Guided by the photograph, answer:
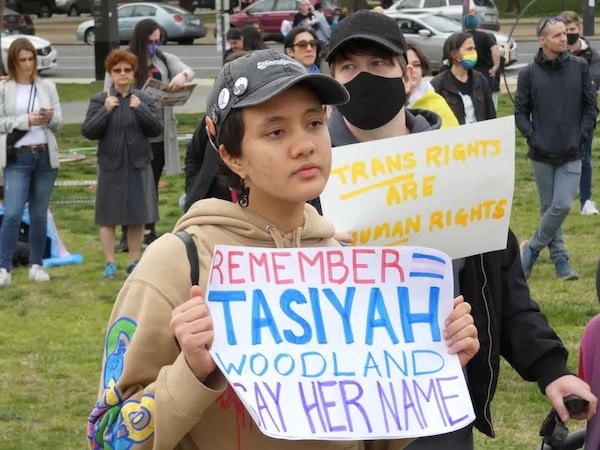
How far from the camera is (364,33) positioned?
3543 millimetres

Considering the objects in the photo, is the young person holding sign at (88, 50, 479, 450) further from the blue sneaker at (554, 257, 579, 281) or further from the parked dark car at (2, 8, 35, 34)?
the parked dark car at (2, 8, 35, 34)

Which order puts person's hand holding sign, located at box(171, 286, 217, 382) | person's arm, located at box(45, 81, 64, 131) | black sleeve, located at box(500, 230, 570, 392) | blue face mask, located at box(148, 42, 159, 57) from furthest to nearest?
1. blue face mask, located at box(148, 42, 159, 57)
2. person's arm, located at box(45, 81, 64, 131)
3. black sleeve, located at box(500, 230, 570, 392)
4. person's hand holding sign, located at box(171, 286, 217, 382)

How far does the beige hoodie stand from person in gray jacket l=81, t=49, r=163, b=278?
25.7ft

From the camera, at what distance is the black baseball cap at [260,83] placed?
2.51 meters

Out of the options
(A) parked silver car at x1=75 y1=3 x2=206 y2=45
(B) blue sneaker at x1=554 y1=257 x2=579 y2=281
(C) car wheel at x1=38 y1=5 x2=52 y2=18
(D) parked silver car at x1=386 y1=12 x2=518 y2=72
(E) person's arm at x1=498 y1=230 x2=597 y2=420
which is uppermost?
(E) person's arm at x1=498 y1=230 x2=597 y2=420

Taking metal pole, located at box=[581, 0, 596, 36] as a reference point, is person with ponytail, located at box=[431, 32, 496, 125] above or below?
above

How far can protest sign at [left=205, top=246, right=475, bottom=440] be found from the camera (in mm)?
2422

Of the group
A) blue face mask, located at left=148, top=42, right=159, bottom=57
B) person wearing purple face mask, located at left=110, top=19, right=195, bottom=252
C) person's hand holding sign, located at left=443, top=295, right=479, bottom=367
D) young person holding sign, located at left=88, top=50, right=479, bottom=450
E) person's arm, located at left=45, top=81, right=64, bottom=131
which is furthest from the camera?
blue face mask, located at left=148, top=42, right=159, bottom=57

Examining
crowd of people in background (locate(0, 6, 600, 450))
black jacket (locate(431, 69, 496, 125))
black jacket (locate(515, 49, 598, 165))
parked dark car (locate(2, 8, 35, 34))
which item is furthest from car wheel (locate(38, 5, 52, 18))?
crowd of people in background (locate(0, 6, 600, 450))

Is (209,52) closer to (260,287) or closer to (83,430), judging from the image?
(83,430)

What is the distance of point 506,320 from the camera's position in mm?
3600

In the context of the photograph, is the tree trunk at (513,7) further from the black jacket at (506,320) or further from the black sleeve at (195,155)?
the black jacket at (506,320)

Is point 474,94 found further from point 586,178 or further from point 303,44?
point 586,178

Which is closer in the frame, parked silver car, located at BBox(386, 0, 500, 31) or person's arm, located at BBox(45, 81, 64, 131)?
person's arm, located at BBox(45, 81, 64, 131)
